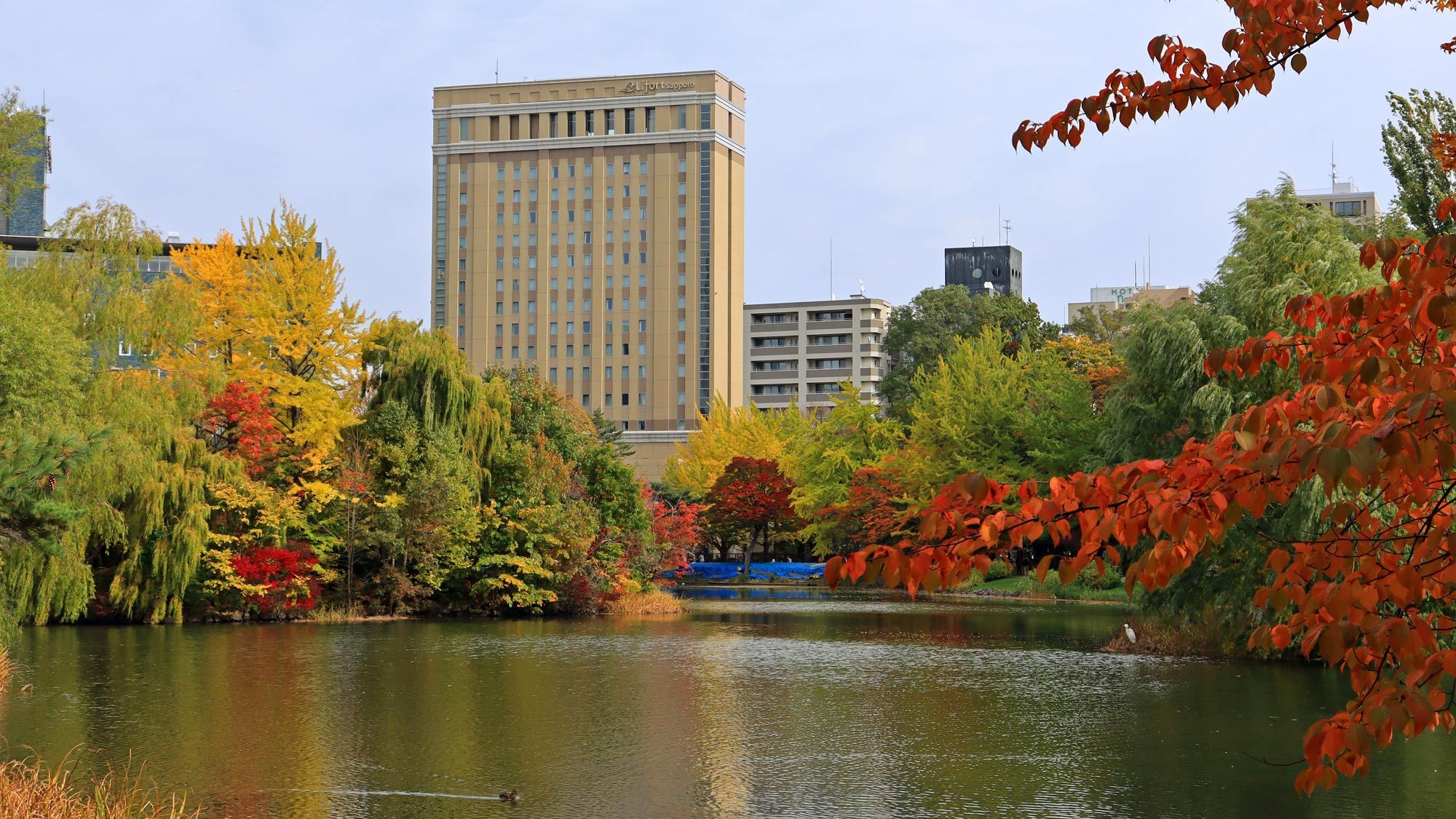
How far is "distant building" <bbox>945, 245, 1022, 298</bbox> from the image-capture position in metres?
142

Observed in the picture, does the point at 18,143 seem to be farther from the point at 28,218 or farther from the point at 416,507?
the point at 28,218

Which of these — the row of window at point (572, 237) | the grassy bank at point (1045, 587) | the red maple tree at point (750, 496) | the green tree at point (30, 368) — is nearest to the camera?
the green tree at point (30, 368)

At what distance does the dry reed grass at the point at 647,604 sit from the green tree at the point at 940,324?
31.8 meters

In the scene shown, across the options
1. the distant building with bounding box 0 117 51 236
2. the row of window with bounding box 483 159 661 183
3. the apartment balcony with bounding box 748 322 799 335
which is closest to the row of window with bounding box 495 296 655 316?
the row of window with bounding box 483 159 661 183

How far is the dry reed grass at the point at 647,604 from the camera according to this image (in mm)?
37688

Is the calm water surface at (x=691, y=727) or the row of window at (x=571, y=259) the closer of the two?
the calm water surface at (x=691, y=727)

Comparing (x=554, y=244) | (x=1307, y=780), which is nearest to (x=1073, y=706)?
(x=1307, y=780)

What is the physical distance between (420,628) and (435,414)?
23.0ft

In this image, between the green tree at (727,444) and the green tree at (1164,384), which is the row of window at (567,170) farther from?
the green tree at (1164,384)

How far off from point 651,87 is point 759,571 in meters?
56.2

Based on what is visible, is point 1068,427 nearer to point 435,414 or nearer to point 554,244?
point 435,414

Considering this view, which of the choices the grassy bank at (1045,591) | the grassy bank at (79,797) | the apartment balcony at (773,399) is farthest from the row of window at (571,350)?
the grassy bank at (79,797)

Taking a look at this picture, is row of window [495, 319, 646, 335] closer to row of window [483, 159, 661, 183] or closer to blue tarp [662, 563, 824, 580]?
row of window [483, 159, 661, 183]

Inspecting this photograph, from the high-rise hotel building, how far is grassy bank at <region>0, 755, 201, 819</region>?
9179 centimetres
